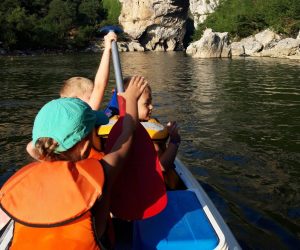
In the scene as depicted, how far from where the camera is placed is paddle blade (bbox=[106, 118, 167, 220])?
2.23m

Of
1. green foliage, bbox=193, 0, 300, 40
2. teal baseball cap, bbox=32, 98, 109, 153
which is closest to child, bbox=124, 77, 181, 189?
teal baseball cap, bbox=32, 98, 109, 153

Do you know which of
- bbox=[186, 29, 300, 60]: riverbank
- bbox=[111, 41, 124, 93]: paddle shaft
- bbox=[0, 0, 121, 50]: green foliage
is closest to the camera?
bbox=[111, 41, 124, 93]: paddle shaft

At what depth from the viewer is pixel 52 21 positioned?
200 feet

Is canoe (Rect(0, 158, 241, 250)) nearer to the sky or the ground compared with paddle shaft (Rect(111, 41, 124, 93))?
nearer to the ground

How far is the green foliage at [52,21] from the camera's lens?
49750 millimetres

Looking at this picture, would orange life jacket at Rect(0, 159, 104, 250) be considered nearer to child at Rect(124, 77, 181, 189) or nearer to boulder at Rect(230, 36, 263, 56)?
child at Rect(124, 77, 181, 189)

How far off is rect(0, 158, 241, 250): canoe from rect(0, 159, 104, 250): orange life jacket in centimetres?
57

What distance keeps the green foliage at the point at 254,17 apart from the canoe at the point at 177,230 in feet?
132

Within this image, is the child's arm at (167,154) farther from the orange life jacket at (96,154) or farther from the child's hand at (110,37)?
the child's hand at (110,37)

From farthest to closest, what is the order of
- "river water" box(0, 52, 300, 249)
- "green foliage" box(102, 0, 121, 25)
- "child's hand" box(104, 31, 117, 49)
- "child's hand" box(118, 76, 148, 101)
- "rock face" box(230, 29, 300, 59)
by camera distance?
"green foliage" box(102, 0, 121, 25)
"rock face" box(230, 29, 300, 59)
"river water" box(0, 52, 300, 249)
"child's hand" box(104, 31, 117, 49)
"child's hand" box(118, 76, 148, 101)

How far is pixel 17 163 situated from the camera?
6.32 metres

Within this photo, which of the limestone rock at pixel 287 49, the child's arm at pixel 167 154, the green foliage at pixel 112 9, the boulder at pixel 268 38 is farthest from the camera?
the green foliage at pixel 112 9

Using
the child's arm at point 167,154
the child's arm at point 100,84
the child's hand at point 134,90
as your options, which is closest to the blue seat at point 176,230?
the child's arm at point 167,154

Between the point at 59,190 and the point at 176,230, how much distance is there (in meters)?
0.89
